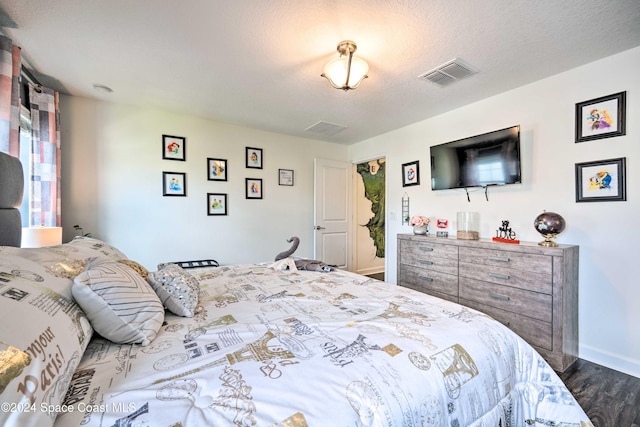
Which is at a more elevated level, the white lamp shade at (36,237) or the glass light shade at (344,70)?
the glass light shade at (344,70)

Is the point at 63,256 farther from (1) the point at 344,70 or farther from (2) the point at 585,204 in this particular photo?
(2) the point at 585,204

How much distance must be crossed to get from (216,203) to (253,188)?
1.88ft

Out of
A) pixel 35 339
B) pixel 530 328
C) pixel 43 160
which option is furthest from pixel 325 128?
pixel 35 339

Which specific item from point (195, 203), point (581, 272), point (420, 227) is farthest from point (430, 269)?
point (195, 203)

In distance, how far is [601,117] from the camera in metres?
2.15

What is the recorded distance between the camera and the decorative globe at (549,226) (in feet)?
7.28

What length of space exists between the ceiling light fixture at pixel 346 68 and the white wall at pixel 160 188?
85.7 inches

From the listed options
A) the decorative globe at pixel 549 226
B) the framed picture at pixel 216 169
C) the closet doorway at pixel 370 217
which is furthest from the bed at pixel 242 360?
the closet doorway at pixel 370 217

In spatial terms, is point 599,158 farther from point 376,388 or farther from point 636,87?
point 376,388

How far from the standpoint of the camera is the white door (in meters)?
4.39

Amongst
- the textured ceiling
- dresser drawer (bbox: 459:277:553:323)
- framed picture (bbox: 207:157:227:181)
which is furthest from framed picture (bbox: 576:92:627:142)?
framed picture (bbox: 207:157:227:181)

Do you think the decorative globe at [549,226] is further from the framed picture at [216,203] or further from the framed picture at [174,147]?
the framed picture at [174,147]

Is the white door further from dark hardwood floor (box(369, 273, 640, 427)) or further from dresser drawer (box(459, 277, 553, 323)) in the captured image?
dark hardwood floor (box(369, 273, 640, 427))

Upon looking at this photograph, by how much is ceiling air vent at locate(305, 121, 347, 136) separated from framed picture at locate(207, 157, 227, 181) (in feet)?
4.34
